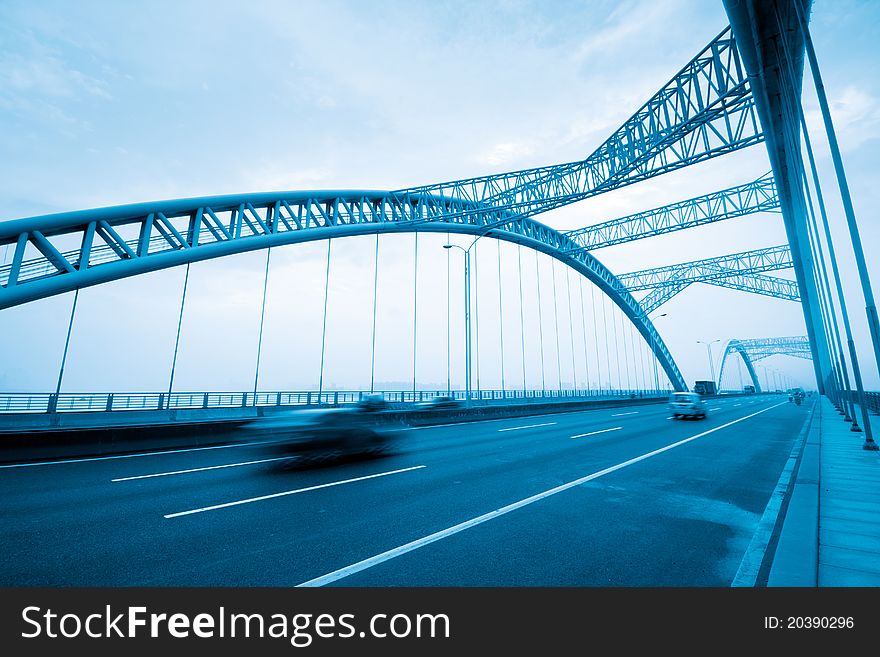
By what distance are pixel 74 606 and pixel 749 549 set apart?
6286 mm

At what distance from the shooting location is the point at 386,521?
5.42 m

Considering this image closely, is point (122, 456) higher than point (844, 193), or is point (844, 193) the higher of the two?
point (844, 193)

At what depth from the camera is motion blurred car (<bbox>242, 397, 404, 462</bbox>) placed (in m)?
9.21

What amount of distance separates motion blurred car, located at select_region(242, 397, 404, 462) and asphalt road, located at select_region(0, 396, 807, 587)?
1.42 feet

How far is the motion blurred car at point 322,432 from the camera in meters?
9.21

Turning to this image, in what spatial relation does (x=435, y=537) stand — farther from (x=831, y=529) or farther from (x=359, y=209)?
(x=359, y=209)

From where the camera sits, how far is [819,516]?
5.02 metres

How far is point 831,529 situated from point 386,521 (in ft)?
17.3

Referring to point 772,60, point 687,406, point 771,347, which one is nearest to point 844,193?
point 772,60

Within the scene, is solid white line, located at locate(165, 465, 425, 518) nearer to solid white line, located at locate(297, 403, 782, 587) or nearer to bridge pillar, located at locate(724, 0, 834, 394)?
solid white line, located at locate(297, 403, 782, 587)

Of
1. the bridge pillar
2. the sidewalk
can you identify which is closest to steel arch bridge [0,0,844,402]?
the bridge pillar

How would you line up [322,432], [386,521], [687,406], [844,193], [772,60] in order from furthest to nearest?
[687,406] < [772,60] < [322,432] < [844,193] < [386,521]

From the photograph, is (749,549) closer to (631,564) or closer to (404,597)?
(631,564)

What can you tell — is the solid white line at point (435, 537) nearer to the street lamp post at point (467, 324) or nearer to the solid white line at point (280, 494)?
the solid white line at point (280, 494)
